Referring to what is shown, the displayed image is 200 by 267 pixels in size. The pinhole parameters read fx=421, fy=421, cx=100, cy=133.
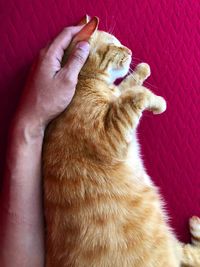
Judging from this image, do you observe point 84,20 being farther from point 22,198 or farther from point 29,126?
point 22,198

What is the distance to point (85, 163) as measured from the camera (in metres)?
1.23

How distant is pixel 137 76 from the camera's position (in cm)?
145

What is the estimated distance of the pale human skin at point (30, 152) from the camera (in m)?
1.27

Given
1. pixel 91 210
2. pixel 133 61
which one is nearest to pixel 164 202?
pixel 91 210

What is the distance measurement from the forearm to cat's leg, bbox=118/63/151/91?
368 mm

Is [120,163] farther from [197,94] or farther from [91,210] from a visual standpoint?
[197,94]

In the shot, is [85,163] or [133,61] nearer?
[85,163]

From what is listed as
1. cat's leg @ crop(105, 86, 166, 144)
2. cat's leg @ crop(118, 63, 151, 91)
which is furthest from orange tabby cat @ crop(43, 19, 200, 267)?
cat's leg @ crop(118, 63, 151, 91)

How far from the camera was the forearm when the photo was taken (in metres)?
1.28

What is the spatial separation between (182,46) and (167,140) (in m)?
0.35

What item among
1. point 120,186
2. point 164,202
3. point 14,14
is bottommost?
point 164,202

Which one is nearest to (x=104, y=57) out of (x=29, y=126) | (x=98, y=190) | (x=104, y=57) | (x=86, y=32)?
(x=104, y=57)

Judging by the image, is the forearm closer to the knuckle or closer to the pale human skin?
the pale human skin

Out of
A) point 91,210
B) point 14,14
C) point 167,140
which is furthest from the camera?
point 167,140
